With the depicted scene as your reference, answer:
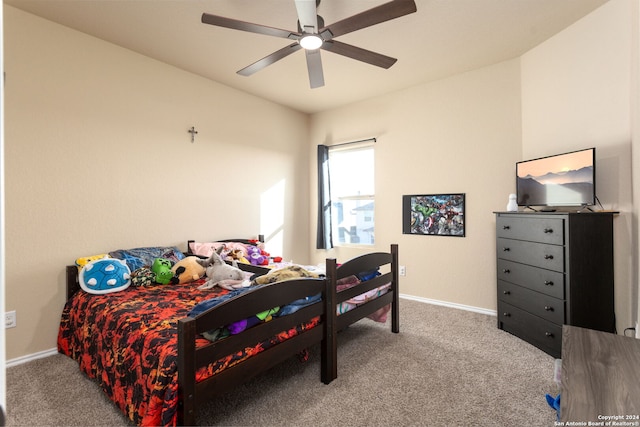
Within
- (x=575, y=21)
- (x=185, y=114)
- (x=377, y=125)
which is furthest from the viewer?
(x=377, y=125)

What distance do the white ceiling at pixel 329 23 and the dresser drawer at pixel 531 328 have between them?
2.46m

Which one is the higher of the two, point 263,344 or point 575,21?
point 575,21

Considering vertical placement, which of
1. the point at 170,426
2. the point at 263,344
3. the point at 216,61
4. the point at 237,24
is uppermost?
the point at 216,61

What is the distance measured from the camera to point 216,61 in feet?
10.7

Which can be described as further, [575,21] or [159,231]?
[159,231]

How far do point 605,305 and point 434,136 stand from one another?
2298 mm

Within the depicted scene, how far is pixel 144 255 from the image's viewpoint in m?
2.95

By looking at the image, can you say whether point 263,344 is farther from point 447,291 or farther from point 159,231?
point 447,291

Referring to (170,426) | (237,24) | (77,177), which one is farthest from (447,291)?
(77,177)

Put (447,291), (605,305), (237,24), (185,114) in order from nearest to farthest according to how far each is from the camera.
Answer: (237,24), (605,305), (185,114), (447,291)

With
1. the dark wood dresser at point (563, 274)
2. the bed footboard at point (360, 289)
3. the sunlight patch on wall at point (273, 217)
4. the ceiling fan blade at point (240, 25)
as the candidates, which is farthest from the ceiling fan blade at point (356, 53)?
the sunlight patch on wall at point (273, 217)

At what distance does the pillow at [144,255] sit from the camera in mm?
2811

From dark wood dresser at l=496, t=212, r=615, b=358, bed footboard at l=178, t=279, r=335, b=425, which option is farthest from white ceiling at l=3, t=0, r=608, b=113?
bed footboard at l=178, t=279, r=335, b=425

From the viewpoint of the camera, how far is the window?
177 inches
